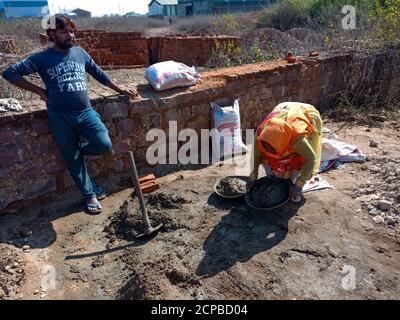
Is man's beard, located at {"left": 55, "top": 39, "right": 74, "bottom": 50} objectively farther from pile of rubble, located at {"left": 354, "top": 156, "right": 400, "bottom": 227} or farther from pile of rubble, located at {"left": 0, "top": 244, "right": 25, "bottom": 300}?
pile of rubble, located at {"left": 354, "top": 156, "right": 400, "bottom": 227}

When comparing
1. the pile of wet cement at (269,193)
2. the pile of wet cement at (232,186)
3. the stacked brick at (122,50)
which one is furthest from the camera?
the stacked brick at (122,50)

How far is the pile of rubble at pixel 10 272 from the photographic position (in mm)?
2635

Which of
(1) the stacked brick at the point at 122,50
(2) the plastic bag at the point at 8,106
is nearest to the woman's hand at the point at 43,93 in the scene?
(2) the plastic bag at the point at 8,106

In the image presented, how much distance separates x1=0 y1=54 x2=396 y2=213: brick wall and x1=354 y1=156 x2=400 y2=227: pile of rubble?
174cm

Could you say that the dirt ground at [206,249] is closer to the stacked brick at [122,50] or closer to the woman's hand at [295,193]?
the woman's hand at [295,193]

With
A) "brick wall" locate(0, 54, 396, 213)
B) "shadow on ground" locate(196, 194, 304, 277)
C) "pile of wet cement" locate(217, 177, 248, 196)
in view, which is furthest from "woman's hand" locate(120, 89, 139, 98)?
"shadow on ground" locate(196, 194, 304, 277)

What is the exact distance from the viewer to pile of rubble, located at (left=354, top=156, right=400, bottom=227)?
321 cm

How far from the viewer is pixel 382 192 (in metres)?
3.53

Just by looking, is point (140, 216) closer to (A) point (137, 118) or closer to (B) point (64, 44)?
(A) point (137, 118)

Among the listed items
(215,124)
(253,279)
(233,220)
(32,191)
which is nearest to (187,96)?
(215,124)

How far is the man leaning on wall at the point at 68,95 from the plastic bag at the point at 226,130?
1522 mm

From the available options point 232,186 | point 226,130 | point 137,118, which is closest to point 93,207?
point 137,118

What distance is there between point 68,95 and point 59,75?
0.18 metres

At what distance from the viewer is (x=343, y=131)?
5270 millimetres
